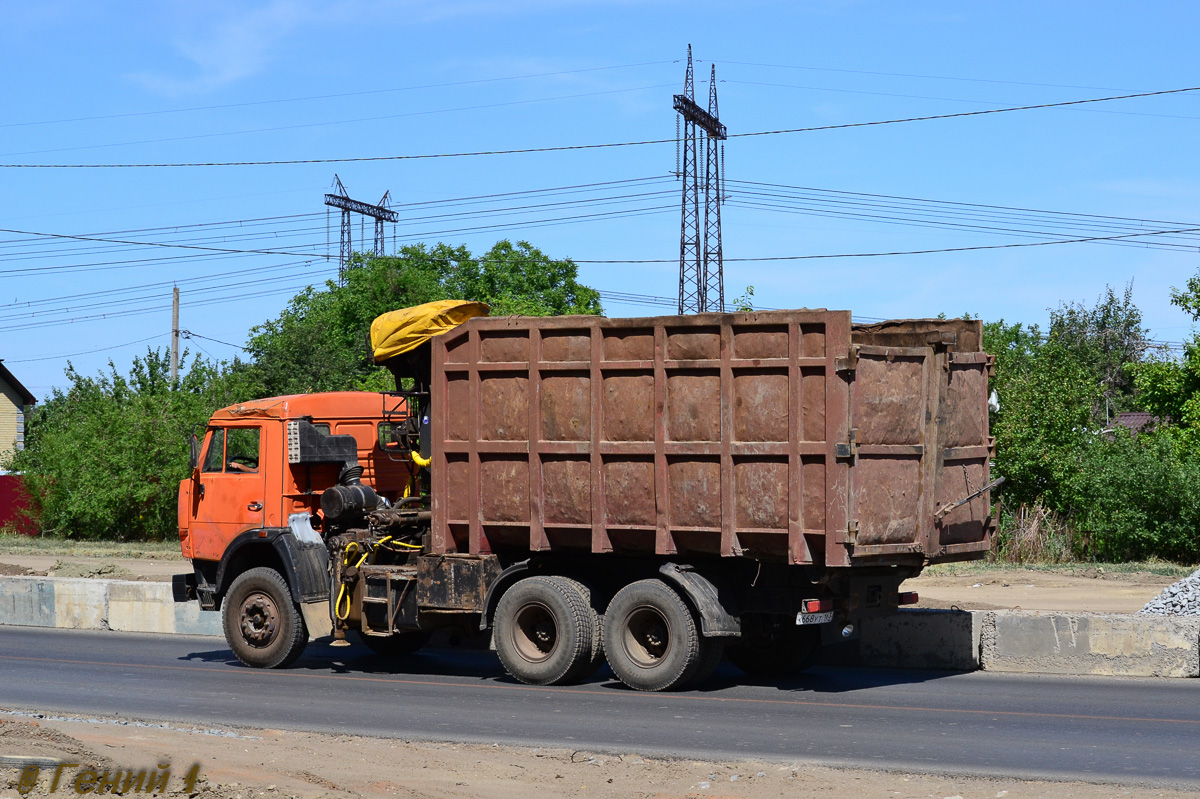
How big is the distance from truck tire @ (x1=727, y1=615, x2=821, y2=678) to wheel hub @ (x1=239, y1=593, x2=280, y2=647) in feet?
15.4

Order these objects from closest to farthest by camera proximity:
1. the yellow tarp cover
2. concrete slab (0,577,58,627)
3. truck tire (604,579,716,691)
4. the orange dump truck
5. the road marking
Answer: the road marking, the orange dump truck, truck tire (604,579,716,691), the yellow tarp cover, concrete slab (0,577,58,627)

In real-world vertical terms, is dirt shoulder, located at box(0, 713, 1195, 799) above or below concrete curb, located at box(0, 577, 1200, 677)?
below

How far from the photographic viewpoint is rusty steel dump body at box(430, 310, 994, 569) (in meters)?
10.8

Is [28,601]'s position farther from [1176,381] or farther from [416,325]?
[1176,381]

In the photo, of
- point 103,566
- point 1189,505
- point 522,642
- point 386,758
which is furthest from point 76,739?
point 1189,505

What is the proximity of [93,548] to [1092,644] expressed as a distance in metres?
28.5

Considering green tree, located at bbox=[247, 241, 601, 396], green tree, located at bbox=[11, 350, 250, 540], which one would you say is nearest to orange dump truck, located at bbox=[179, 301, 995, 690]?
green tree, located at bbox=[11, 350, 250, 540]

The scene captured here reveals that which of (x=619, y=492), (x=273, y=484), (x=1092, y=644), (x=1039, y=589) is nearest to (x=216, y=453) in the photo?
(x=273, y=484)

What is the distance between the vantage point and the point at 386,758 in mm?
8523

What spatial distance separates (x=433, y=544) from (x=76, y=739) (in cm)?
450

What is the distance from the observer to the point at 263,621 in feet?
44.8

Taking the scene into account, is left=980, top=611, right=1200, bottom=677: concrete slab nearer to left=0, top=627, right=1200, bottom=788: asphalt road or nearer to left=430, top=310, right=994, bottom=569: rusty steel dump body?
left=0, top=627, right=1200, bottom=788: asphalt road

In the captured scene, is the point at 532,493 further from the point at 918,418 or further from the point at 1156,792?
the point at 1156,792

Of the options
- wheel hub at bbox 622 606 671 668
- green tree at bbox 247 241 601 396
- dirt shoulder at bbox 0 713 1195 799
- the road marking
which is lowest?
the road marking
